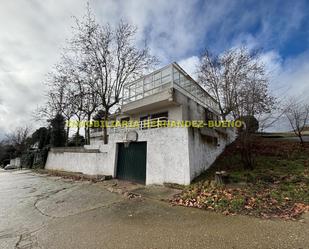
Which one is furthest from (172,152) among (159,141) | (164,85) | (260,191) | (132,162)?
(164,85)

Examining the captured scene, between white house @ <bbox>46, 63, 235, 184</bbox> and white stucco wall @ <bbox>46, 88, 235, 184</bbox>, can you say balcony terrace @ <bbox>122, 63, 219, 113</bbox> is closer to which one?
white house @ <bbox>46, 63, 235, 184</bbox>

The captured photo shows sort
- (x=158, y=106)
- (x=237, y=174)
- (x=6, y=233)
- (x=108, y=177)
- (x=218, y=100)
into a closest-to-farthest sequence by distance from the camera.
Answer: (x=6, y=233)
(x=237, y=174)
(x=108, y=177)
(x=158, y=106)
(x=218, y=100)

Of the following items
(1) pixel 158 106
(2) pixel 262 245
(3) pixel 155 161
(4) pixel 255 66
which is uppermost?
(4) pixel 255 66

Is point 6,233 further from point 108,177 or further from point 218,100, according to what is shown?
point 218,100

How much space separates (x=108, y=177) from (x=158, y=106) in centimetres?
609

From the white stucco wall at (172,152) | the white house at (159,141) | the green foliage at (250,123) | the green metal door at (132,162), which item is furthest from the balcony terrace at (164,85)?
the green foliage at (250,123)

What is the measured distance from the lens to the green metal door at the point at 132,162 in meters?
9.42

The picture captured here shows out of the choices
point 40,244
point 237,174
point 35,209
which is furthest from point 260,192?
point 35,209

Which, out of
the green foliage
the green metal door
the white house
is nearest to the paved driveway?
the white house

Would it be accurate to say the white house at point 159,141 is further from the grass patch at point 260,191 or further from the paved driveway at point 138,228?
the paved driveway at point 138,228

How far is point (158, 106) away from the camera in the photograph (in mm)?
11727

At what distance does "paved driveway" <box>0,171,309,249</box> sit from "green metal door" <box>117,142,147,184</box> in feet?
11.2

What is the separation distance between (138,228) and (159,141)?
5133 mm

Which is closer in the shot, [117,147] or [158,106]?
[117,147]
